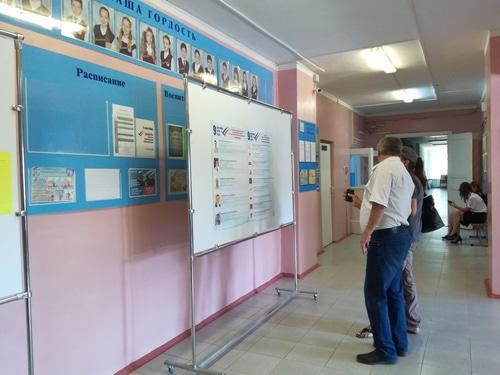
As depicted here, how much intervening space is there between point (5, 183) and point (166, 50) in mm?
1827

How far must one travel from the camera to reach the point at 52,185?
214 centimetres

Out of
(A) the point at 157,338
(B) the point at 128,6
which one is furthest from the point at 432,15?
(A) the point at 157,338

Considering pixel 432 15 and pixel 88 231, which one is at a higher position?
pixel 432 15

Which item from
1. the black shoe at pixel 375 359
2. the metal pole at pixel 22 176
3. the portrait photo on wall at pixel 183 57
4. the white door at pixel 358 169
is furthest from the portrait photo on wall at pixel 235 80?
the white door at pixel 358 169

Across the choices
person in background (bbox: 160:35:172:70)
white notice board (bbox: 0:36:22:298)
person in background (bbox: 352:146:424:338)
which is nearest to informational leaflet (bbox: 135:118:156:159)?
person in background (bbox: 160:35:172:70)

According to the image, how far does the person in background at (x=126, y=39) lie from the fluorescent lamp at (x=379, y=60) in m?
2.94

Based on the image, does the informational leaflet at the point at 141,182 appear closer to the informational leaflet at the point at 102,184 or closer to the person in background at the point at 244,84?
the informational leaflet at the point at 102,184

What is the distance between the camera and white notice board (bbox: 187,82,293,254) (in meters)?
2.58

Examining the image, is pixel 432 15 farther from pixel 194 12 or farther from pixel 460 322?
pixel 460 322

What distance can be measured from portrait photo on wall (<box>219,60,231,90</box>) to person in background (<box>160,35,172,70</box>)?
2.48 ft

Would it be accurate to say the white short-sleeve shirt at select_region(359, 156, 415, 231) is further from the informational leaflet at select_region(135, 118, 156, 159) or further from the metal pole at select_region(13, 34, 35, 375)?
the metal pole at select_region(13, 34, 35, 375)

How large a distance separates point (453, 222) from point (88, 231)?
674 centimetres

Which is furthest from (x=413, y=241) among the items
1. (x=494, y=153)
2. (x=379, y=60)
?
(x=379, y=60)

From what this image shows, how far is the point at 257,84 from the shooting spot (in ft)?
14.6
